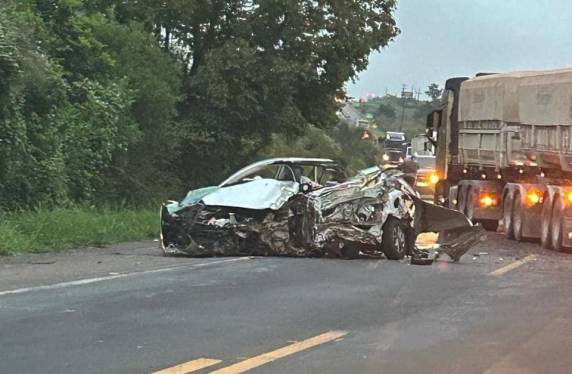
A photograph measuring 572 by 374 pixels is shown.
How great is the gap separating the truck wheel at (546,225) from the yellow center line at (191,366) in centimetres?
1252

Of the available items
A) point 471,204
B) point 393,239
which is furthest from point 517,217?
point 393,239

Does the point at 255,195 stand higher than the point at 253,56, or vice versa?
the point at 253,56

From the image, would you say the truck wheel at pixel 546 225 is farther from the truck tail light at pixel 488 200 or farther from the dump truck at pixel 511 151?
the truck tail light at pixel 488 200

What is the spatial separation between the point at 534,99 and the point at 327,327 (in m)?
11.7

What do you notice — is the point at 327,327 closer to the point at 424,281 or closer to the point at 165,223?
the point at 424,281

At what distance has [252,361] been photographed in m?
7.15

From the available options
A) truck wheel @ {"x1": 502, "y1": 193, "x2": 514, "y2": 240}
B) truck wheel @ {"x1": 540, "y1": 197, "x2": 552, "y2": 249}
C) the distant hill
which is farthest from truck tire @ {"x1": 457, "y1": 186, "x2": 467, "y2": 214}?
the distant hill

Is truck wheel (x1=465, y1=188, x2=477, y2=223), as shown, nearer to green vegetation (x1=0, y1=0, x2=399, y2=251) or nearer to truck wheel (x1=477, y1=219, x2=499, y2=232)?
truck wheel (x1=477, y1=219, x2=499, y2=232)

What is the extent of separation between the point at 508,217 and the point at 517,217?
2.56 feet

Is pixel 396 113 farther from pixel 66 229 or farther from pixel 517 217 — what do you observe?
pixel 66 229

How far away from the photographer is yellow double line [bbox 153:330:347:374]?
268 inches

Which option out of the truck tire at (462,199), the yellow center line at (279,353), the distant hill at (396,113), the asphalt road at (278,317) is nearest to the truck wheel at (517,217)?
the truck tire at (462,199)

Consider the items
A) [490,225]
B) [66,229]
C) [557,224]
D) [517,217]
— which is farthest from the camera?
[490,225]

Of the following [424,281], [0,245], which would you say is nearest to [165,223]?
[0,245]
